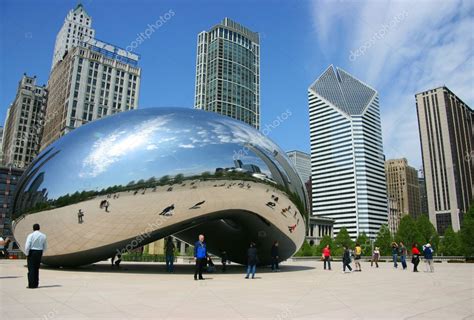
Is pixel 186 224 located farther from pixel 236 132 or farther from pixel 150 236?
pixel 236 132

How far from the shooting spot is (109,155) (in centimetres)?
1248

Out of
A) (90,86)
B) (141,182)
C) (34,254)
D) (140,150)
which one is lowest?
(34,254)

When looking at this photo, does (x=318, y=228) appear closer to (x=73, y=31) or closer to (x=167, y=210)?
(x=73, y=31)

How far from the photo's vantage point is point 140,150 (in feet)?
41.2

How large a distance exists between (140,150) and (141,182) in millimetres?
1107

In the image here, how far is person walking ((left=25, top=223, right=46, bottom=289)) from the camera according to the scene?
29.1 ft

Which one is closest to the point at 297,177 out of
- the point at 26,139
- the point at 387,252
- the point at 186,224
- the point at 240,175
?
the point at 240,175

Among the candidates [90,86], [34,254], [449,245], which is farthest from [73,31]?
[34,254]

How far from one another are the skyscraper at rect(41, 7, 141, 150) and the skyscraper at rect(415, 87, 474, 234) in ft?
476

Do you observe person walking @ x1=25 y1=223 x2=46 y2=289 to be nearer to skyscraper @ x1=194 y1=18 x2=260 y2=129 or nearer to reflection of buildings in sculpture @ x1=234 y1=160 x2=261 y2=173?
reflection of buildings in sculpture @ x1=234 y1=160 x2=261 y2=173

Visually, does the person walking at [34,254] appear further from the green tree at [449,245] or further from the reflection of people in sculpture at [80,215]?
the green tree at [449,245]

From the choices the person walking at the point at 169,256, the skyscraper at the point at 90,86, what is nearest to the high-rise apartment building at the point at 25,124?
the skyscraper at the point at 90,86

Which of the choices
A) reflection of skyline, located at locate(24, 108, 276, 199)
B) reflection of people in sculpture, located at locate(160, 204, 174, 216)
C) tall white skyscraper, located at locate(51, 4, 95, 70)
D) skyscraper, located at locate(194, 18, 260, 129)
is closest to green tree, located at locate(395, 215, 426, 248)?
reflection of skyline, located at locate(24, 108, 276, 199)

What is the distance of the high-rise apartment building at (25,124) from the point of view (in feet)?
432
